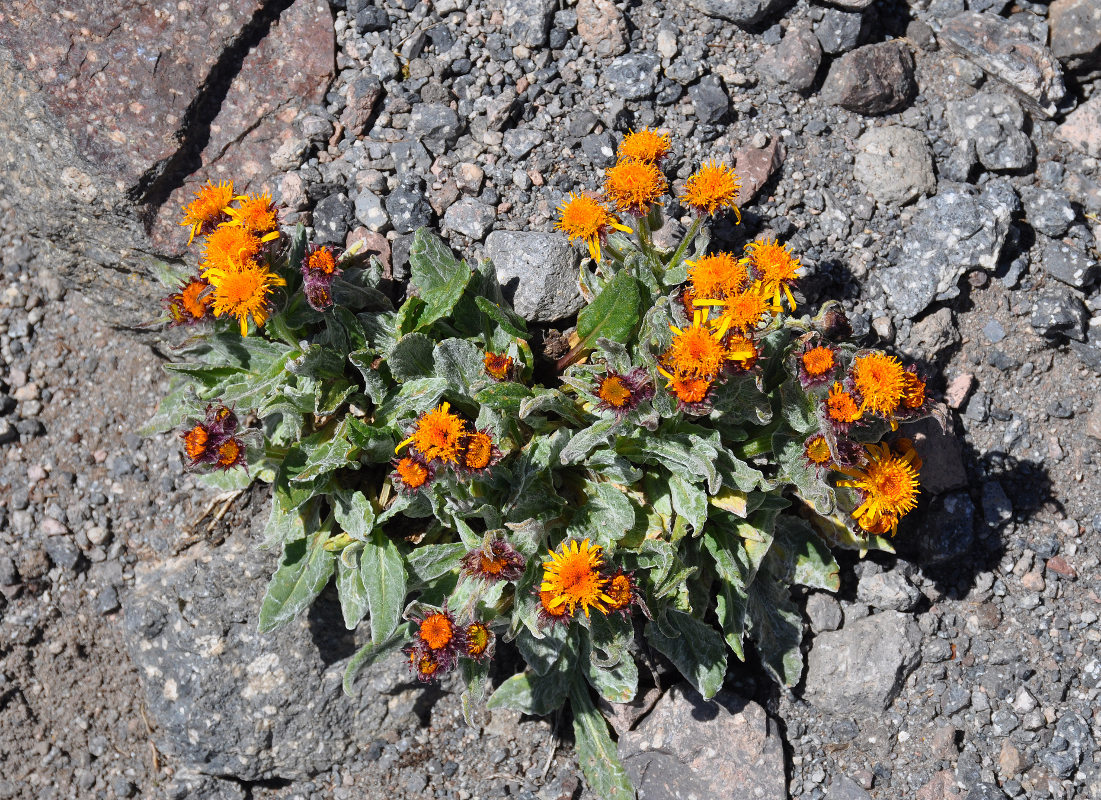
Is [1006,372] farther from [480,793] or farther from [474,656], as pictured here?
[480,793]

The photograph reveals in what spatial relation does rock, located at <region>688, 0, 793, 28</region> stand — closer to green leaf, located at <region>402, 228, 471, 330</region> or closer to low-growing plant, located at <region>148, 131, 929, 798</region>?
low-growing plant, located at <region>148, 131, 929, 798</region>

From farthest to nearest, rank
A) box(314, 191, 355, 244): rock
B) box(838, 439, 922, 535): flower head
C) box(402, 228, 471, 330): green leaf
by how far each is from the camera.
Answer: box(314, 191, 355, 244): rock → box(402, 228, 471, 330): green leaf → box(838, 439, 922, 535): flower head

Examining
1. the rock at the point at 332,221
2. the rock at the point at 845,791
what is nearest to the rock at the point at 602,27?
the rock at the point at 332,221

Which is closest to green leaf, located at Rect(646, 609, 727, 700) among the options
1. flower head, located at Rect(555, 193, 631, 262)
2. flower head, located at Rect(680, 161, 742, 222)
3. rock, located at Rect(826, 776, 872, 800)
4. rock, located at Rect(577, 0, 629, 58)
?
rock, located at Rect(826, 776, 872, 800)

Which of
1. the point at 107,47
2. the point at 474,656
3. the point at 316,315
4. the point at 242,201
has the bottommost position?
the point at 474,656

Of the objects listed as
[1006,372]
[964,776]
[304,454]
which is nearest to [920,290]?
[1006,372]

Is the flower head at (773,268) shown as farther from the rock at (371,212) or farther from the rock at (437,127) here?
the rock at (371,212)

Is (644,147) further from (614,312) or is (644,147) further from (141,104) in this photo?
(141,104)
